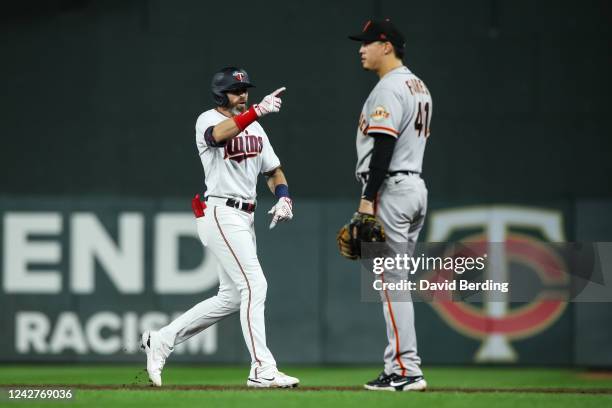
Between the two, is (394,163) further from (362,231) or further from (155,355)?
(155,355)

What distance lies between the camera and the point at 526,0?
30.4 feet

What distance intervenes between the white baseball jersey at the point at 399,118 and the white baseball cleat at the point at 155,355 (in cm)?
136

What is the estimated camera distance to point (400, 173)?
524cm

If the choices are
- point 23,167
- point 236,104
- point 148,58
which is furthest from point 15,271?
point 236,104

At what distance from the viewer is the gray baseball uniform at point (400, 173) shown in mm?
5160

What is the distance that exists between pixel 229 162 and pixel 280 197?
434mm

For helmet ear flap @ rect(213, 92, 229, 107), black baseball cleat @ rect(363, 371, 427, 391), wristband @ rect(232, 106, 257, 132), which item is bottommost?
black baseball cleat @ rect(363, 371, 427, 391)

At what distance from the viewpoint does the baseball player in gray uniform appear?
5.12m

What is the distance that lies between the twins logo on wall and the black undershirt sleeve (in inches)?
160

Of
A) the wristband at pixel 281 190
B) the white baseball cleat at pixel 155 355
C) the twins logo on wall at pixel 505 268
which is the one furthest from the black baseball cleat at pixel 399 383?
the twins logo on wall at pixel 505 268

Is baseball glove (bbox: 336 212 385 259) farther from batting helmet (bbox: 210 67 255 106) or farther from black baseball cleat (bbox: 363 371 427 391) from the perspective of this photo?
batting helmet (bbox: 210 67 255 106)

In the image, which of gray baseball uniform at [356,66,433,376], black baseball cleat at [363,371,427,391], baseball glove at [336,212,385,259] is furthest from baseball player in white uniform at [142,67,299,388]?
baseball glove at [336,212,385,259]

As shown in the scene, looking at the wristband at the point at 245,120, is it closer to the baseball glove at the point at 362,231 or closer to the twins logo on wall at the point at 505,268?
the baseball glove at the point at 362,231

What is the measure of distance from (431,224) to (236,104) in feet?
12.2
